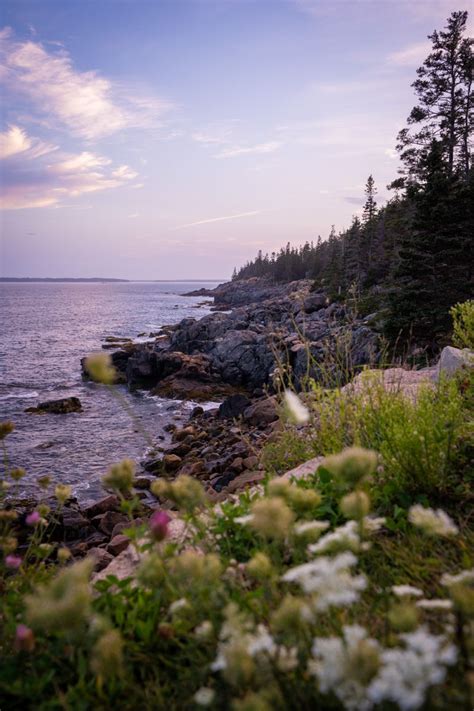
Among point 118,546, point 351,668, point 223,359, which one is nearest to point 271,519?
point 351,668

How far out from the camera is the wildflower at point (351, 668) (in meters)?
1.01

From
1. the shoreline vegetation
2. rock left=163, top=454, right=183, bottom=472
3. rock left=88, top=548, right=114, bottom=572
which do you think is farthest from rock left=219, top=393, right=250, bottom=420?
the shoreline vegetation

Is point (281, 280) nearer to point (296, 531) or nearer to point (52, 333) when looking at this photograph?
point (52, 333)

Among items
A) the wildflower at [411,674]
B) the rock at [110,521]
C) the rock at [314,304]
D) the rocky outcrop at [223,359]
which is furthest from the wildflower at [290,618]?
the rock at [314,304]

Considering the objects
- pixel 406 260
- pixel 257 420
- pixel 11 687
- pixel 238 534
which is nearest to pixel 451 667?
pixel 238 534

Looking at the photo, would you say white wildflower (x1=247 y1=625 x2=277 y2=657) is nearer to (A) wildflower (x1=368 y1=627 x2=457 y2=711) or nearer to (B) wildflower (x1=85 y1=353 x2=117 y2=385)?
(A) wildflower (x1=368 y1=627 x2=457 y2=711)

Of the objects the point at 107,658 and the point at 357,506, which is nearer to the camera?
the point at 107,658

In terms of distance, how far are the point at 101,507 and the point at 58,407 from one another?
11167 millimetres

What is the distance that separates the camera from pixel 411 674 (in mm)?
991

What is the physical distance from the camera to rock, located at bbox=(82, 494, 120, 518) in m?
9.50

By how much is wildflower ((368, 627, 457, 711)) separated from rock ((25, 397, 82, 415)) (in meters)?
20.0

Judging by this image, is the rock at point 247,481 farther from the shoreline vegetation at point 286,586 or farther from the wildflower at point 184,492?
the wildflower at point 184,492

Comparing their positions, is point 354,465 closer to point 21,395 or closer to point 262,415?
point 262,415

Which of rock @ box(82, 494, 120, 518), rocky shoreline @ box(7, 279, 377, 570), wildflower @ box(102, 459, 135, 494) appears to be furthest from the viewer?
rock @ box(82, 494, 120, 518)
